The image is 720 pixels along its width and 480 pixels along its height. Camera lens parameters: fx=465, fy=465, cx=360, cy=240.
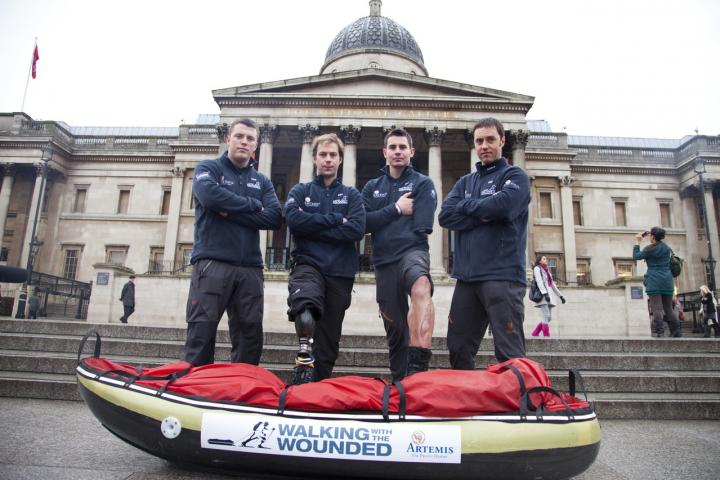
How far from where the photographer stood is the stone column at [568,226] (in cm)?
3138

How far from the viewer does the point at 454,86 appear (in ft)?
80.6

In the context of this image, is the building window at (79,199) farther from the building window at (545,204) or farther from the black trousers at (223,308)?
the black trousers at (223,308)

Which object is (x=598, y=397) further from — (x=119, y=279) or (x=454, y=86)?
(x=454, y=86)

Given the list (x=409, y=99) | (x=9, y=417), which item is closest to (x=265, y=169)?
(x=409, y=99)

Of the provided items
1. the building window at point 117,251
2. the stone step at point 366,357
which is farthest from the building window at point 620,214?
the building window at point 117,251

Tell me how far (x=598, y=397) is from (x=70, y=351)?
7.18m

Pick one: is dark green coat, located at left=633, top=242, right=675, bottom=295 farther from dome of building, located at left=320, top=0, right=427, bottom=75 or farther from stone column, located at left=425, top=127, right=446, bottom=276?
dome of building, located at left=320, top=0, right=427, bottom=75

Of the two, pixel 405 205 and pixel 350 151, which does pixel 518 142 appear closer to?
pixel 350 151

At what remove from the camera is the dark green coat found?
9.94 m

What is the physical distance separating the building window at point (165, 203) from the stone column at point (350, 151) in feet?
57.7

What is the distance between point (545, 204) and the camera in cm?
3291

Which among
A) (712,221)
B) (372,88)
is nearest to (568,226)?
(712,221)

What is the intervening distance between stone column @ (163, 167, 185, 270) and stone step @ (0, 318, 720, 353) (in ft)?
77.8

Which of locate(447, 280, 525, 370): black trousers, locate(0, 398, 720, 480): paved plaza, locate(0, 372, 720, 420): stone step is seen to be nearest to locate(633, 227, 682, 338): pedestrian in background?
locate(0, 372, 720, 420): stone step
